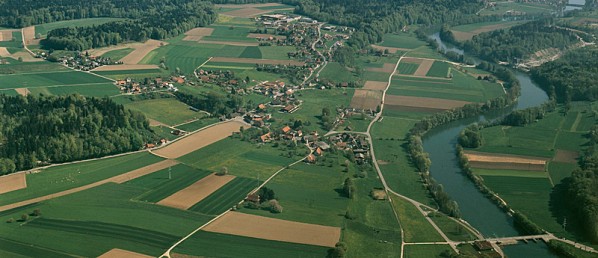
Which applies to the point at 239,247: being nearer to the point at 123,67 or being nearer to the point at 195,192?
the point at 195,192

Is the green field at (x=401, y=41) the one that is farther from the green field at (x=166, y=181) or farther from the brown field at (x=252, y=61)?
the green field at (x=166, y=181)

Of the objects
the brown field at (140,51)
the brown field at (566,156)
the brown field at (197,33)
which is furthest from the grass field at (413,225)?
the brown field at (197,33)

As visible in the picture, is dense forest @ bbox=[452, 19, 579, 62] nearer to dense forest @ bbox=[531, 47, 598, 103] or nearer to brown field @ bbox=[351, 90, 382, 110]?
dense forest @ bbox=[531, 47, 598, 103]

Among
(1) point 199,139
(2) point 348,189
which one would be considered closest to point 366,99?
(1) point 199,139

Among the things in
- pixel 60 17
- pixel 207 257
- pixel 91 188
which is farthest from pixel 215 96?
pixel 60 17

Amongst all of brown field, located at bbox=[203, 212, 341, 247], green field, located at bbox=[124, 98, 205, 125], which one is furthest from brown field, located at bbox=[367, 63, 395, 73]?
brown field, located at bbox=[203, 212, 341, 247]

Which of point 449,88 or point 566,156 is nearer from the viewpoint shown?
point 566,156

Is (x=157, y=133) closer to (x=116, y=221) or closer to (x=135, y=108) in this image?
(x=135, y=108)
